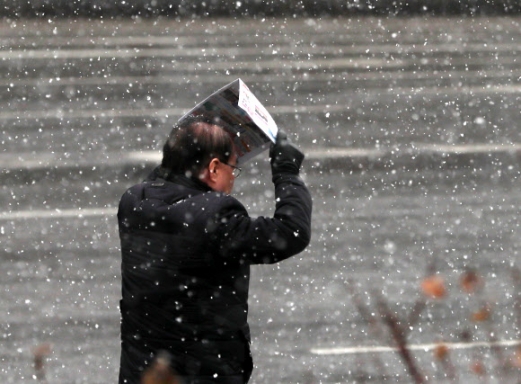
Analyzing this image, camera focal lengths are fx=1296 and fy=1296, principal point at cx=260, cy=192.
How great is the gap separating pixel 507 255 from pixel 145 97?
647 centimetres

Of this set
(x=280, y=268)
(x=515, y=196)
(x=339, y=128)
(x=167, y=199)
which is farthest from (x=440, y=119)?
(x=167, y=199)

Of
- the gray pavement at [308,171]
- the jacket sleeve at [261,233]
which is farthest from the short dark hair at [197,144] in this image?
the gray pavement at [308,171]

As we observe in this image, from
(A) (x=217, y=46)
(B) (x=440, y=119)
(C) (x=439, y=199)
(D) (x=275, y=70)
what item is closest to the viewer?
(C) (x=439, y=199)

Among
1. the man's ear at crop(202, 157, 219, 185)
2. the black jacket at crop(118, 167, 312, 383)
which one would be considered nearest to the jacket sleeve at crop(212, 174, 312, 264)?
the black jacket at crop(118, 167, 312, 383)

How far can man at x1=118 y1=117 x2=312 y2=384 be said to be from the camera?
375 cm

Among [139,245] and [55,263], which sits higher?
[139,245]

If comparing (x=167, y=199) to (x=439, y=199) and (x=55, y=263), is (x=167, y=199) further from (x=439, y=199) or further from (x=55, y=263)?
(x=439, y=199)

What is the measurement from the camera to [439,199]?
10.4 m

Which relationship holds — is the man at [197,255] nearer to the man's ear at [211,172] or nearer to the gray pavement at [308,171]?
the man's ear at [211,172]

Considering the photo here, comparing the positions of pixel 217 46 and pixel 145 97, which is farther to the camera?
pixel 217 46

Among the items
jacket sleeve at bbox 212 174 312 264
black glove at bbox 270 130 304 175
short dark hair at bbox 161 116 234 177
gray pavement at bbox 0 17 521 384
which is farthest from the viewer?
gray pavement at bbox 0 17 521 384

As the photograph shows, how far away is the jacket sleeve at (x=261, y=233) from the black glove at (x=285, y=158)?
0.17 m

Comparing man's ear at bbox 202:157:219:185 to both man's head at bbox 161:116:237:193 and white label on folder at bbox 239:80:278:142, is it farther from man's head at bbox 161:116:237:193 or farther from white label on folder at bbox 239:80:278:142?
white label on folder at bbox 239:80:278:142

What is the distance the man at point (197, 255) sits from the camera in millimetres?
3752
